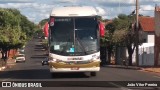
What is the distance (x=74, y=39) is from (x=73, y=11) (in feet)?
5.51

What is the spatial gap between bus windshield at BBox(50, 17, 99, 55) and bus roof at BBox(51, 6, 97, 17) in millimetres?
493

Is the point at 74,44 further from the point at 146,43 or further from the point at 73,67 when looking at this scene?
the point at 146,43

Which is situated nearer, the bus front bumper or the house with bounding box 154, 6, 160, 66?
the bus front bumper

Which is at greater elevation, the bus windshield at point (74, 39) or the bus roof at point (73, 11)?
the bus roof at point (73, 11)

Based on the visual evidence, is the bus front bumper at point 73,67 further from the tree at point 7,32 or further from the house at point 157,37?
the tree at point 7,32

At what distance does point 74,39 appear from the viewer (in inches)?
1019

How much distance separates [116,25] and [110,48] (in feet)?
15.0

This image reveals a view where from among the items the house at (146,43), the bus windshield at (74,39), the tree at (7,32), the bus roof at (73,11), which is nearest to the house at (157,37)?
the house at (146,43)

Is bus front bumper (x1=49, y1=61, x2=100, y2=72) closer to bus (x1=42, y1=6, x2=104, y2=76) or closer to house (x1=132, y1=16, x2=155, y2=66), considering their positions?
bus (x1=42, y1=6, x2=104, y2=76)

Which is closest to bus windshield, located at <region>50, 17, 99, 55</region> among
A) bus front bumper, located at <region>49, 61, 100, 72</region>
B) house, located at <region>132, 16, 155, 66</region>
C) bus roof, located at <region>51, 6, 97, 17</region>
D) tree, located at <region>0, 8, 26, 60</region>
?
bus roof, located at <region>51, 6, 97, 17</region>

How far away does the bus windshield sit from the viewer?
25.9m

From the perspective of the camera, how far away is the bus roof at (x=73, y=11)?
26250 millimetres

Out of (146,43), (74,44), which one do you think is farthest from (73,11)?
(146,43)

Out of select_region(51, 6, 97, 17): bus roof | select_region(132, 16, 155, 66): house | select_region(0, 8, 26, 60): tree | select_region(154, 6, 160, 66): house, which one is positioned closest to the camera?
select_region(51, 6, 97, 17): bus roof
